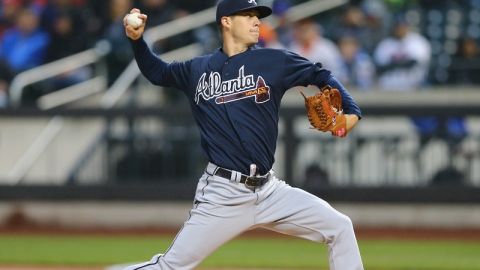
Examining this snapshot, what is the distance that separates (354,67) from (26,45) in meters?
4.36

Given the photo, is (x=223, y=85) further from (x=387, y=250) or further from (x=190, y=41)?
(x=190, y=41)

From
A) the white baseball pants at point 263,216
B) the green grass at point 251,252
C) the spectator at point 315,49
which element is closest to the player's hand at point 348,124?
the white baseball pants at point 263,216

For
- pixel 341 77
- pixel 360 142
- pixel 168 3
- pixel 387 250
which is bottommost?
pixel 387 250

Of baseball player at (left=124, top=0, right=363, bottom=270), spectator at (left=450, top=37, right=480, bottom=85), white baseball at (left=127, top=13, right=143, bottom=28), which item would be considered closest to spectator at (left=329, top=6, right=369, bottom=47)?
spectator at (left=450, top=37, right=480, bottom=85)

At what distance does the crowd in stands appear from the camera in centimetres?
1349

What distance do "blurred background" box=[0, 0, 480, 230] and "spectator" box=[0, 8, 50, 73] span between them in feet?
0.06

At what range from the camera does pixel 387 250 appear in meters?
11.1

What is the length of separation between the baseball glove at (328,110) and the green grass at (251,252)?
363cm

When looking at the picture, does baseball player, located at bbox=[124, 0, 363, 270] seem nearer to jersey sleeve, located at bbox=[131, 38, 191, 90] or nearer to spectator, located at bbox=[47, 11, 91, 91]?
jersey sleeve, located at bbox=[131, 38, 191, 90]

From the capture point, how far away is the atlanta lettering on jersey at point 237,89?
6098mm

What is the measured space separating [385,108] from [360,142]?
488 millimetres

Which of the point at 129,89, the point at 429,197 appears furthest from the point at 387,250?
the point at 129,89

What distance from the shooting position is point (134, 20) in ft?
20.1

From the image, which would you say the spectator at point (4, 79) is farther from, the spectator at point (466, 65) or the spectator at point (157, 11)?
the spectator at point (466, 65)
